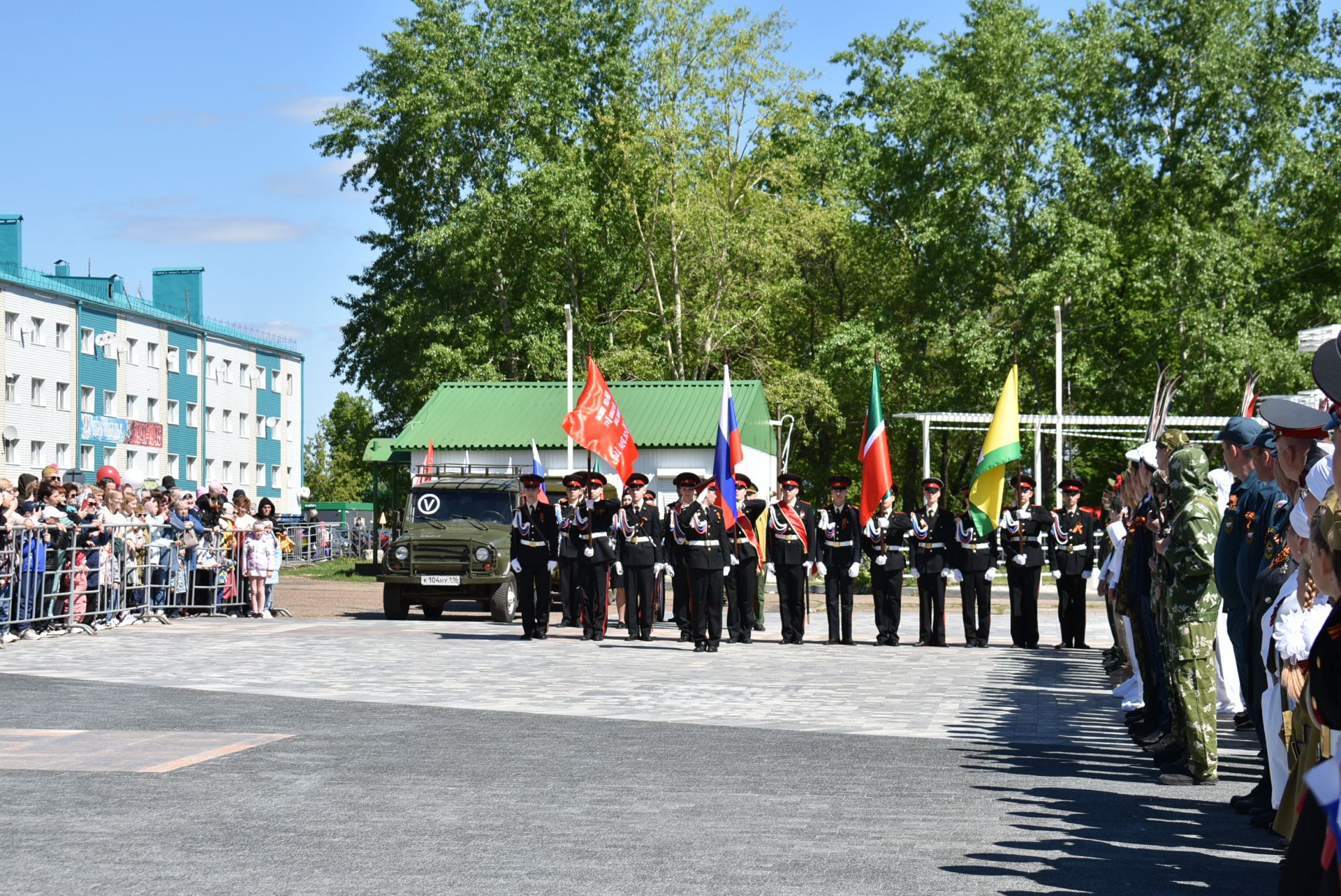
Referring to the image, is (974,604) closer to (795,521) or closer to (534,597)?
(795,521)

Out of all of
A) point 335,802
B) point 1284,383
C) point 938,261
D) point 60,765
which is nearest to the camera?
point 335,802

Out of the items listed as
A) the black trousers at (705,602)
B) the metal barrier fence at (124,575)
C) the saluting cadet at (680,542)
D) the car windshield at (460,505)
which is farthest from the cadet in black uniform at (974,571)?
the metal barrier fence at (124,575)

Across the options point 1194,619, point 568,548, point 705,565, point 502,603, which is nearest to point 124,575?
point 502,603

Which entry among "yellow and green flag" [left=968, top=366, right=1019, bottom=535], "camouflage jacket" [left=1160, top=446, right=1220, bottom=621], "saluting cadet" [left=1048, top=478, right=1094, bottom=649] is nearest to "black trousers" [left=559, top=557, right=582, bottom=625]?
"yellow and green flag" [left=968, top=366, right=1019, bottom=535]

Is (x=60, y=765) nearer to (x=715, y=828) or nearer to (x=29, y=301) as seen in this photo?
(x=715, y=828)

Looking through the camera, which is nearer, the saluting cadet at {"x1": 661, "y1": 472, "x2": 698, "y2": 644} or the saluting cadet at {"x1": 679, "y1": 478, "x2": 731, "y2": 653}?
the saluting cadet at {"x1": 679, "y1": 478, "x2": 731, "y2": 653}

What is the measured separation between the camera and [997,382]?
50.7m

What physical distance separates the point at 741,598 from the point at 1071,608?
13.0 feet

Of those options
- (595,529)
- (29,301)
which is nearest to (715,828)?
(595,529)

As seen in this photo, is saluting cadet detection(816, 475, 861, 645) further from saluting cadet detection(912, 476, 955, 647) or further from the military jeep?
the military jeep

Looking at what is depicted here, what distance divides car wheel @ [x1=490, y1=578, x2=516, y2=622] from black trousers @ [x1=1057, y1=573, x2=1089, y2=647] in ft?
25.7

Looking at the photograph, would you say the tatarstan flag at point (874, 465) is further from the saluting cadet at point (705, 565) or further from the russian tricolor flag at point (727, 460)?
the saluting cadet at point (705, 565)

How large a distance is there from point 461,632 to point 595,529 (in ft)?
8.17

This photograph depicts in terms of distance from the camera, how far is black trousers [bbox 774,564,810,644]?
20234 mm
